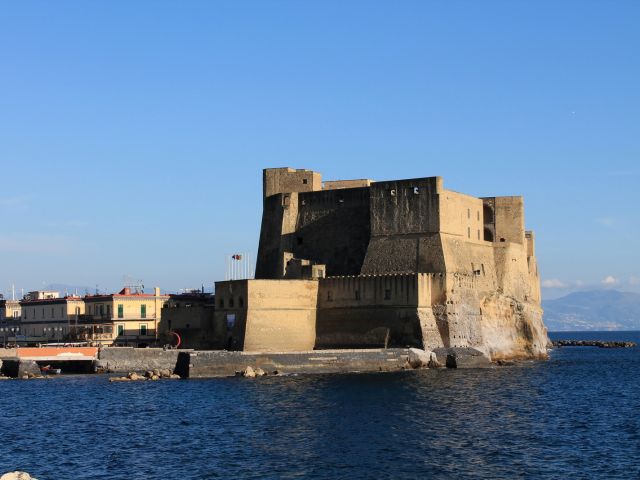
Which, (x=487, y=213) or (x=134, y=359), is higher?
(x=487, y=213)

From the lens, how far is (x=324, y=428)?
4003 centimetres

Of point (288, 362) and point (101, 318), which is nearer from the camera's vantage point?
point (288, 362)

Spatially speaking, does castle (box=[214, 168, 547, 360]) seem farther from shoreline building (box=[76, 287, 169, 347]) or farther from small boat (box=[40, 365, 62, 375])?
small boat (box=[40, 365, 62, 375])

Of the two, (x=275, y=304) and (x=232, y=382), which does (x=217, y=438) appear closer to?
(x=232, y=382)

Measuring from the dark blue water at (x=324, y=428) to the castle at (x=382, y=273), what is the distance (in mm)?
6059

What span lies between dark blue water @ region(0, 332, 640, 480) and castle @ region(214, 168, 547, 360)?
239 inches

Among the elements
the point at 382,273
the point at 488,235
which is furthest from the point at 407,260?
the point at 488,235

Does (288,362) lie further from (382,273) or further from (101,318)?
(101,318)

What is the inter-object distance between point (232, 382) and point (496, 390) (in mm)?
13664

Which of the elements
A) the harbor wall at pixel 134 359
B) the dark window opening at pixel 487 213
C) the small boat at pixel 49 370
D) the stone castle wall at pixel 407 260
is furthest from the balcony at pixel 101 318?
the dark window opening at pixel 487 213

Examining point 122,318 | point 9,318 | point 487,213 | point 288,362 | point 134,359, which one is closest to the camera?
point 288,362

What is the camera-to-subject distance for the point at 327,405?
1821 inches

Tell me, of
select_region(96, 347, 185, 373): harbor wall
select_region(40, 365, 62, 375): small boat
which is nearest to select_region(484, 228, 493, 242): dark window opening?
select_region(96, 347, 185, 373): harbor wall

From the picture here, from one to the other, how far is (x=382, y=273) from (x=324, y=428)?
29898 mm
